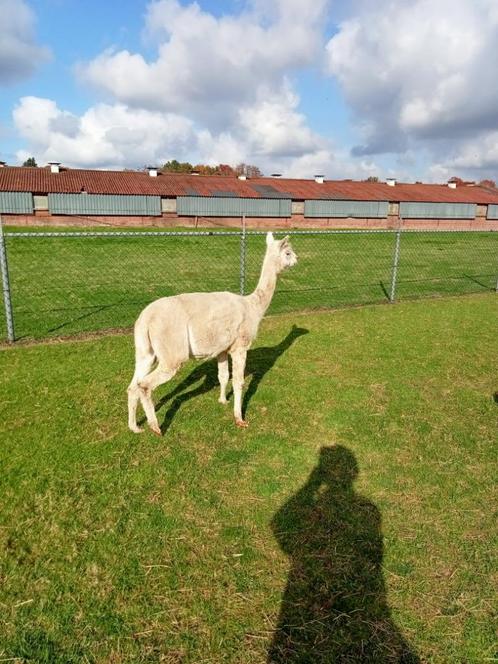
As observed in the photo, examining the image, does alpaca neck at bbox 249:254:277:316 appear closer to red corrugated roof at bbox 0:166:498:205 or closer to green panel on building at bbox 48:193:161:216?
green panel on building at bbox 48:193:161:216

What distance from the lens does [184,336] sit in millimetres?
4930

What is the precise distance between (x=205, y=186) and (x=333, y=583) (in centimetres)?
4021

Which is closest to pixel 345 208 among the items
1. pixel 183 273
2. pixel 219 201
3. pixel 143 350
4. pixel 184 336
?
pixel 219 201

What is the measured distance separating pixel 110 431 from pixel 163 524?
1.79 meters

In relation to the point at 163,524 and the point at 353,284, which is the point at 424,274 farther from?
the point at 163,524

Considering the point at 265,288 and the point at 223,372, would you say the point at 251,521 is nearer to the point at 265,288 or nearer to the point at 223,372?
the point at 223,372

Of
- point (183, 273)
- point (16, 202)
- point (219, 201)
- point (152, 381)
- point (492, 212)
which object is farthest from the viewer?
point (492, 212)

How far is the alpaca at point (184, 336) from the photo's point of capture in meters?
4.84

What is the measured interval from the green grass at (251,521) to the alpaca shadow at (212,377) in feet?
0.15

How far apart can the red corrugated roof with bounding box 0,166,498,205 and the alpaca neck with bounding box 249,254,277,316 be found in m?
33.1

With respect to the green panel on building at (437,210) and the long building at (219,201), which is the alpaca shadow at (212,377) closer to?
the long building at (219,201)

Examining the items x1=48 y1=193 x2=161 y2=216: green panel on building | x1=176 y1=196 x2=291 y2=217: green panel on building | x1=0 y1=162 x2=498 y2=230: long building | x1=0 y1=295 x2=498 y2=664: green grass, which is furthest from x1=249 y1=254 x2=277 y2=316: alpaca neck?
x1=48 y1=193 x2=161 y2=216: green panel on building

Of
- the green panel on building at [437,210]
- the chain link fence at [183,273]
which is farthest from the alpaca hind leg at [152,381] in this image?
the green panel on building at [437,210]

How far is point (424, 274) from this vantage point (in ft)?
58.7
